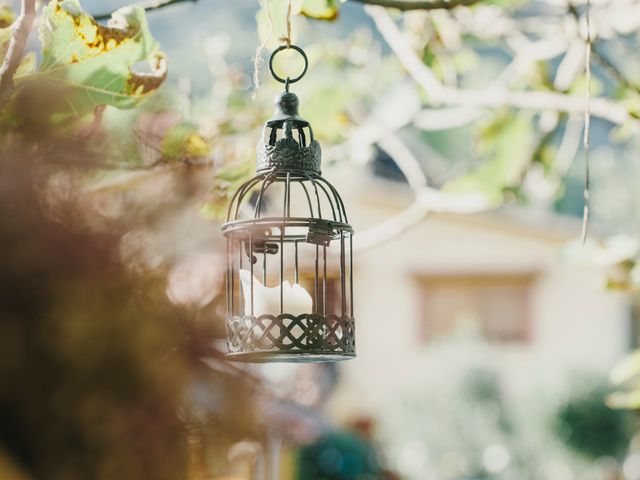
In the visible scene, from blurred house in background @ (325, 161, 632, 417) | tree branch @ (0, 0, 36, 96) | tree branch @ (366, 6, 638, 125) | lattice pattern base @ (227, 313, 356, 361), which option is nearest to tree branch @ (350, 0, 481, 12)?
lattice pattern base @ (227, 313, 356, 361)

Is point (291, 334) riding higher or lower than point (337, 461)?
higher

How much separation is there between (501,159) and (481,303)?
958cm

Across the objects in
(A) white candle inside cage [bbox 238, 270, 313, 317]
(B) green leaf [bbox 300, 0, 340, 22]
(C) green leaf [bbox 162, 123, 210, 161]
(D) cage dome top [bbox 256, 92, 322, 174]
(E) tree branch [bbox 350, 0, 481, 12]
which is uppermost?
(E) tree branch [bbox 350, 0, 481, 12]

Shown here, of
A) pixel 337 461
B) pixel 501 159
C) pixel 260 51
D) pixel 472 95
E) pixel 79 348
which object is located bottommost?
pixel 337 461

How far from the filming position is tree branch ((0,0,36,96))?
41.7 inches

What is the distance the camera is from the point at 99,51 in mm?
1192

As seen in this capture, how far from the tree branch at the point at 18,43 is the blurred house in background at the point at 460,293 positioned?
1091 centimetres

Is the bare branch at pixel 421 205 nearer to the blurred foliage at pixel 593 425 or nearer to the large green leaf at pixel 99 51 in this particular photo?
the large green leaf at pixel 99 51

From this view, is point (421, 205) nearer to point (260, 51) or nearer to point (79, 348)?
point (260, 51)

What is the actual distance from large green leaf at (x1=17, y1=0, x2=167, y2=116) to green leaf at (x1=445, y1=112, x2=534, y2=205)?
1.47 meters

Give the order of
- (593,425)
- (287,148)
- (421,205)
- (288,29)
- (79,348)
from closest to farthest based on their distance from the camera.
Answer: (79,348), (288,29), (287,148), (421,205), (593,425)

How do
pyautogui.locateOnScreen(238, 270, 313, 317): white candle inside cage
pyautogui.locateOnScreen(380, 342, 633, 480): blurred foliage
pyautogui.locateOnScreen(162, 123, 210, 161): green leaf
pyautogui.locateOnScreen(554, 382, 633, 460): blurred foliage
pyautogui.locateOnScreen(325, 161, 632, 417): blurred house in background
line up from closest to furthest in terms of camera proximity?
pyautogui.locateOnScreen(162, 123, 210, 161): green leaf, pyautogui.locateOnScreen(238, 270, 313, 317): white candle inside cage, pyautogui.locateOnScreen(554, 382, 633, 460): blurred foliage, pyautogui.locateOnScreen(380, 342, 633, 480): blurred foliage, pyautogui.locateOnScreen(325, 161, 632, 417): blurred house in background

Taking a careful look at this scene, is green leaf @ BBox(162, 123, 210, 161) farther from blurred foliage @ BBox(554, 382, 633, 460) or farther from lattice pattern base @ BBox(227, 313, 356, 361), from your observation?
blurred foliage @ BBox(554, 382, 633, 460)

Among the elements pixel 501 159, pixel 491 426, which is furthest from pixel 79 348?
pixel 491 426
